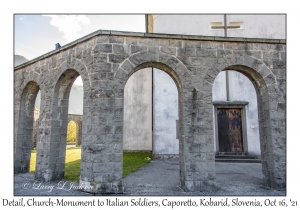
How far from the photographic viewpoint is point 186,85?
4.82 meters

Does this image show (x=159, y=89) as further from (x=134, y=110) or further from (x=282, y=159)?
(x=282, y=159)

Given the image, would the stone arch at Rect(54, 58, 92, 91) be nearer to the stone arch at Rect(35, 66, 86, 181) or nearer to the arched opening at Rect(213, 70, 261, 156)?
the stone arch at Rect(35, 66, 86, 181)

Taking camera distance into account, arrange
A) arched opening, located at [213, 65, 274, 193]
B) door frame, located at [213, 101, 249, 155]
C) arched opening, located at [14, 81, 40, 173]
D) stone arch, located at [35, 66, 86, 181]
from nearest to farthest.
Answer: stone arch, located at [35, 66, 86, 181] < arched opening, located at [14, 81, 40, 173] < arched opening, located at [213, 65, 274, 193] < door frame, located at [213, 101, 249, 155]

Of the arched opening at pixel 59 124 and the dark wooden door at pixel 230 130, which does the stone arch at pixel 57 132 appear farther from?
the dark wooden door at pixel 230 130

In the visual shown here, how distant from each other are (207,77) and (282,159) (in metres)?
2.45

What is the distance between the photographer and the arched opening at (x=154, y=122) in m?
6.90

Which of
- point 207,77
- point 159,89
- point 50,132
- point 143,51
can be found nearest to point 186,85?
point 207,77

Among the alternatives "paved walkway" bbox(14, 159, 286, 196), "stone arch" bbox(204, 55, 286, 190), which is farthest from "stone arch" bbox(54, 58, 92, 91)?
"stone arch" bbox(204, 55, 286, 190)

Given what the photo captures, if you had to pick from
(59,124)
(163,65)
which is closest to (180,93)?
(163,65)

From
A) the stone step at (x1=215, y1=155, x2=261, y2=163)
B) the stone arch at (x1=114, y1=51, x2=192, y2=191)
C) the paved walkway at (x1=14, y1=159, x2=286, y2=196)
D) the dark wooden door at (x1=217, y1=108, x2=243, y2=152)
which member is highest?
the stone arch at (x1=114, y1=51, x2=192, y2=191)

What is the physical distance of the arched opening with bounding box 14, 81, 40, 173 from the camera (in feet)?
21.2

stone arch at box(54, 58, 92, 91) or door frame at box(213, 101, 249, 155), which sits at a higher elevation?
stone arch at box(54, 58, 92, 91)

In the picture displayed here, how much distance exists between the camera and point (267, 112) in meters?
5.01

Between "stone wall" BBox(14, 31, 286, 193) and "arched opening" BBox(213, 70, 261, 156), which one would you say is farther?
"arched opening" BBox(213, 70, 261, 156)
